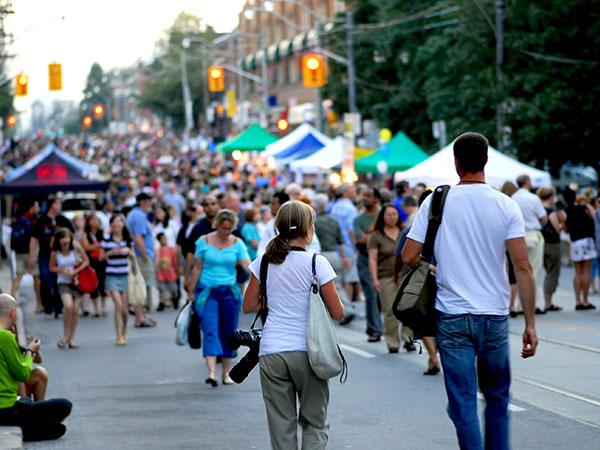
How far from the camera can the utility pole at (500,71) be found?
989 inches

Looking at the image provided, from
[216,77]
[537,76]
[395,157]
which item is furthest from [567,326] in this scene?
[216,77]

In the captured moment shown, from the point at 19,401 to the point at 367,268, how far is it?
6243 mm

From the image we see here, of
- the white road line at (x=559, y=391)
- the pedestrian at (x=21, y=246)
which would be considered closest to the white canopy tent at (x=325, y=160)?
the pedestrian at (x=21, y=246)

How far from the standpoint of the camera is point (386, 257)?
1198cm

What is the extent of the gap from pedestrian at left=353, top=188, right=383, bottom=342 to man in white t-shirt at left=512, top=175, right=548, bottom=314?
2271 mm

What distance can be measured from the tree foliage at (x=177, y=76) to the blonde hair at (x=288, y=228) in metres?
101

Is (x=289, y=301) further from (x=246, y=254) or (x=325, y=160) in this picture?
(x=325, y=160)

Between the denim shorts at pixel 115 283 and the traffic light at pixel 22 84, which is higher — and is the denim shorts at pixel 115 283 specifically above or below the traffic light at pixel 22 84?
below

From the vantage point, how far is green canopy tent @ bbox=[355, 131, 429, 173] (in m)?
27.1

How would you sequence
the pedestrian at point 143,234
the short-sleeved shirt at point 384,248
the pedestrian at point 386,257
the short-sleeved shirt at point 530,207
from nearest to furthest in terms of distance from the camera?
the pedestrian at point 386,257 < the short-sleeved shirt at point 384,248 < the short-sleeved shirt at point 530,207 < the pedestrian at point 143,234

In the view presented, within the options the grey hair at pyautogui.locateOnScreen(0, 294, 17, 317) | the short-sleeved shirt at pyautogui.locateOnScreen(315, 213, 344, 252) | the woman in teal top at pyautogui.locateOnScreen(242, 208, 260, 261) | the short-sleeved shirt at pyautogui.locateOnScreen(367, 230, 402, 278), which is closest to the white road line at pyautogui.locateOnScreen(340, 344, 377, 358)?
the short-sleeved shirt at pyautogui.locateOnScreen(367, 230, 402, 278)

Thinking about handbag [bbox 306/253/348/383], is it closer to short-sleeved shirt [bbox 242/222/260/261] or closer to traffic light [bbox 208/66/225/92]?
short-sleeved shirt [bbox 242/222/260/261]

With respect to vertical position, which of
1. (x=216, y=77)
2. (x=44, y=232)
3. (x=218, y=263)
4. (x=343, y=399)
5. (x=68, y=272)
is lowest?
(x=343, y=399)

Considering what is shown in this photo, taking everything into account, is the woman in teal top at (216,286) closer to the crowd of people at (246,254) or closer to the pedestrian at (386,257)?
the crowd of people at (246,254)
